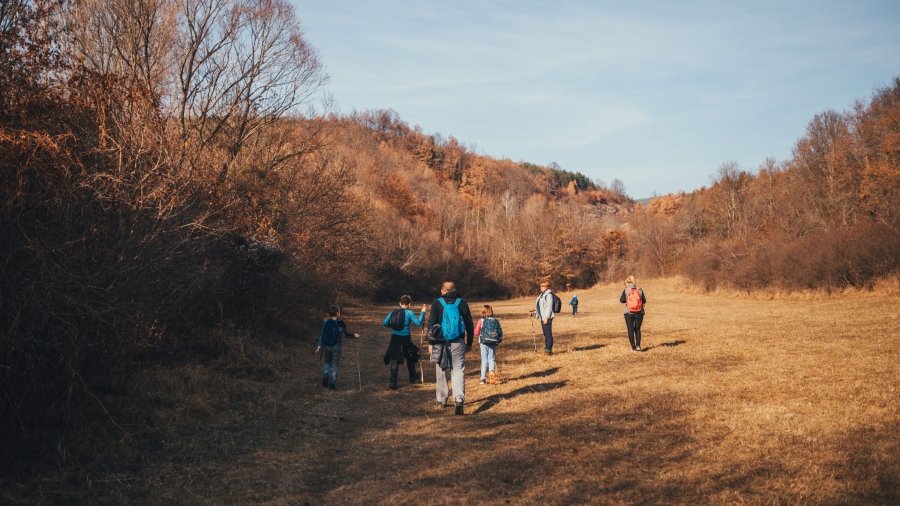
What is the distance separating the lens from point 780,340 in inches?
703

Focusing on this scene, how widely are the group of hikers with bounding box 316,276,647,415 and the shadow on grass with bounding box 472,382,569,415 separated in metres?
0.50

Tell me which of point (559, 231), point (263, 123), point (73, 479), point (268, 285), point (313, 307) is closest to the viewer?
point (73, 479)

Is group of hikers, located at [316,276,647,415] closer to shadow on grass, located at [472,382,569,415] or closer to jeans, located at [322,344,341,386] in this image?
jeans, located at [322,344,341,386]

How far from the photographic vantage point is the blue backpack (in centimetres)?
1070

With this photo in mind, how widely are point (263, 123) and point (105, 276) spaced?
16.4 m

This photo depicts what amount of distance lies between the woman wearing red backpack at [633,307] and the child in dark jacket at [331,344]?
Answer: 812 cm

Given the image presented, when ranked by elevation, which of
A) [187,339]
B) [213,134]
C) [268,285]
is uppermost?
[213,134]

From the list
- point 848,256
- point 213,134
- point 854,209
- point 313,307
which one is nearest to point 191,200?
point 213,134

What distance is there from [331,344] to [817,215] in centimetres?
5460

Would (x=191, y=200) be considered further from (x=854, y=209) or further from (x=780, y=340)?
(x=854, y=209)

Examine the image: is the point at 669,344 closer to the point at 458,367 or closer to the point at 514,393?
the point at 514,393

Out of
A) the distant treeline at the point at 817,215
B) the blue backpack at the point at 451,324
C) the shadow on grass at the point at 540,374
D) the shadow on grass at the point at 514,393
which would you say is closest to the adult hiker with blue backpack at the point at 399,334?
the blue backpack at the point at 451,324

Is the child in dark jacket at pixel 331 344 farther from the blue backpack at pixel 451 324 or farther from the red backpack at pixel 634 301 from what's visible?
the red backpack at pixel 634 301

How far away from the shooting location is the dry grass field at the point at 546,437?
6.28 meters
